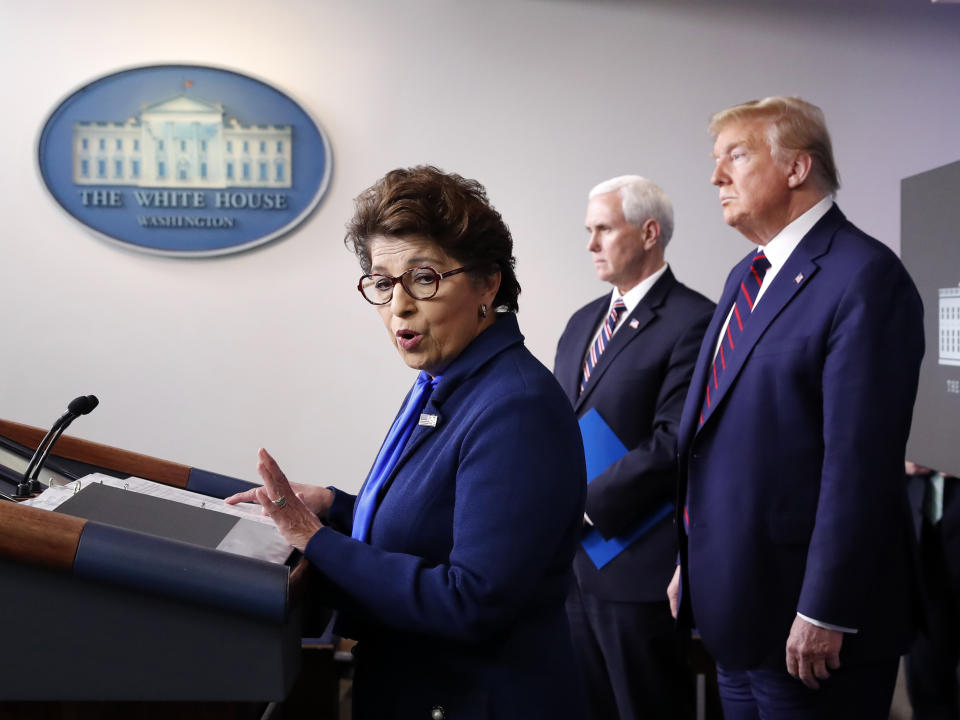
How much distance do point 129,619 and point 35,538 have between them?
12cm

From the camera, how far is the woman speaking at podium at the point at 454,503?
1083mm

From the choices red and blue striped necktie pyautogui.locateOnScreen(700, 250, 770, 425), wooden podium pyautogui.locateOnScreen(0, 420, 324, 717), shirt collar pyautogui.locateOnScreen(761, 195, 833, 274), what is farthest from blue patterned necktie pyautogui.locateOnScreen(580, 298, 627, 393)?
wooden podium pyautogui.locateOnScreen(0, 420, 324, 717)

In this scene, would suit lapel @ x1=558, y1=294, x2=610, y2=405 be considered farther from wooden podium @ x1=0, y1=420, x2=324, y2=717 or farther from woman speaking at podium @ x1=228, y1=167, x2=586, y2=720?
wooden podium @ x1=0, y1=420, x2=324, y2=717

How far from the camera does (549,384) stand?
1.21 metres

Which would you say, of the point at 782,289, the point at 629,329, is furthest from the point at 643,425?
the point at 782,289

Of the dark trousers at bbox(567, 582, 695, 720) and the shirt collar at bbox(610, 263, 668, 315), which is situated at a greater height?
the shirt collar at bbox(610, 263, 668, 315)

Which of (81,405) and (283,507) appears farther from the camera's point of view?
(81,405)

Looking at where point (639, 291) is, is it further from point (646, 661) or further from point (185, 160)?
point (185, 160)

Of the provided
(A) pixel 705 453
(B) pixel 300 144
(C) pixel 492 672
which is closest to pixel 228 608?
(C) pixel 492 672

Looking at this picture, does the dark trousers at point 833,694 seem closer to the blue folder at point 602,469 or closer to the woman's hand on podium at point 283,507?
the blue folder at point 602,469

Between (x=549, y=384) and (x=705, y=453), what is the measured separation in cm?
63

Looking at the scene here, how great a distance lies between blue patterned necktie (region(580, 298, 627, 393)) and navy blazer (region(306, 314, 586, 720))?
113cm

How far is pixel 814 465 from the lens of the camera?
5.11 ft

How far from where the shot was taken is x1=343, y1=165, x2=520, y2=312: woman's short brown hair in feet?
4.05
